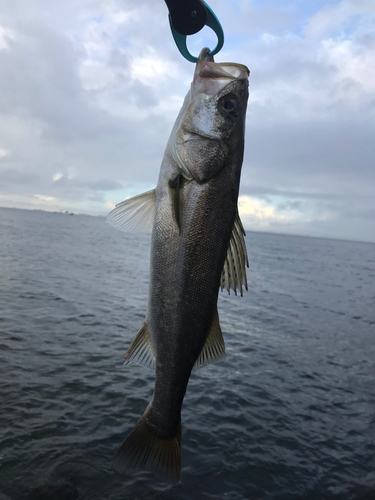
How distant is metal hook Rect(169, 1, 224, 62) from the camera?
2727 mm

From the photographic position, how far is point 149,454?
3.38m

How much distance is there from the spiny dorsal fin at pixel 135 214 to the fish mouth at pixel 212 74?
1.04 metres

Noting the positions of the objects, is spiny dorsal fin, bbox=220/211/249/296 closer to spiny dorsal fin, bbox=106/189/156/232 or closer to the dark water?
spiny dorsal fin, bbox=106/189/156/232

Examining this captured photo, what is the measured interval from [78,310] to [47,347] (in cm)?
582

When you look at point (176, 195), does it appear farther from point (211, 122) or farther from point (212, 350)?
point (212, 350)

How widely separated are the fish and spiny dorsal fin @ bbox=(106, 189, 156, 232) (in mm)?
14

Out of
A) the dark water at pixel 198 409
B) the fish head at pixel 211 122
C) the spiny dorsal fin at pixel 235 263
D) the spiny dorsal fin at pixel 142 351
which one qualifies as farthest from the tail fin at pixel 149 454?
the dark water at pixel 198 409

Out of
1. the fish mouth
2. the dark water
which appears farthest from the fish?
the dark water

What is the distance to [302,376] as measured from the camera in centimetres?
1443

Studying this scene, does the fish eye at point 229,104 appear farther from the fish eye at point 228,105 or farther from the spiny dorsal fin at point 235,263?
the spiny dorsal fin at point 235,263

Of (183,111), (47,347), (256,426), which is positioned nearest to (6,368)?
(47,347)

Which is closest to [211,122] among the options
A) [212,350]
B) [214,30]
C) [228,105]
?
[228,105]

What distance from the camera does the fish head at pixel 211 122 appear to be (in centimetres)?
306

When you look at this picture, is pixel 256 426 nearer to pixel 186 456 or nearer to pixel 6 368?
pixel 186 456
